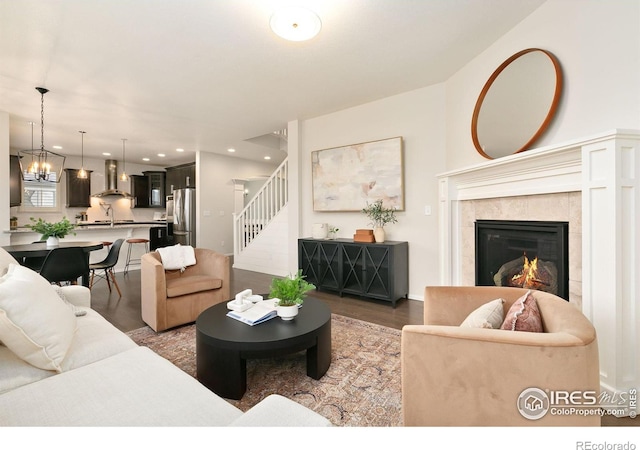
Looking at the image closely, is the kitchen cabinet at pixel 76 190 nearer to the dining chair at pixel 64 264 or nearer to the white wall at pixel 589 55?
the dining chair at pixel 64 264

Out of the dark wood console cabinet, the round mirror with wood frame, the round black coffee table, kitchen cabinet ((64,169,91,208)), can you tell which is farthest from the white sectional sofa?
kitchen cabinet ((64,169,91,208))

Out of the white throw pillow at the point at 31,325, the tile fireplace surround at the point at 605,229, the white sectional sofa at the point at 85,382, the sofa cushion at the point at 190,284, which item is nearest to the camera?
the white sectional sofa at the point at 85,382

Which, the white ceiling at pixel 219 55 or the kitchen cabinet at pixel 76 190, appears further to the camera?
the kitchen cabinet at pixel 76 190

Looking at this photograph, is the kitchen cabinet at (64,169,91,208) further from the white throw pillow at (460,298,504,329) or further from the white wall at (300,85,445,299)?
the white throw pillow at (460,298,504,329)

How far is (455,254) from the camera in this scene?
3043 mm

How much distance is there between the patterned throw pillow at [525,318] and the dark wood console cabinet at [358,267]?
7.17ft

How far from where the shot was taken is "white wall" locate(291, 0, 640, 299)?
1729 mm

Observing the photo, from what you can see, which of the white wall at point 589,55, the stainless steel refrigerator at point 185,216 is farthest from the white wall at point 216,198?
the white wall at point 589,55

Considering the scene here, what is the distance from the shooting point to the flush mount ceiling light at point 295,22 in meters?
2.06

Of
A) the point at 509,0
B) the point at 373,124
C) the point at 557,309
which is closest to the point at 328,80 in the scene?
the point at 373,124

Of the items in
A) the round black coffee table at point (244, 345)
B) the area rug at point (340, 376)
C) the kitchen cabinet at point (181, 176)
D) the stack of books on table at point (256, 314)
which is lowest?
the area rug at point (340, 376)

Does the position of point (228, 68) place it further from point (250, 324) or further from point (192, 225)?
point (192, 225)

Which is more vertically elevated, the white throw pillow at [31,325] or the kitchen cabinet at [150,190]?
the kitchen cabinet at [150,190]

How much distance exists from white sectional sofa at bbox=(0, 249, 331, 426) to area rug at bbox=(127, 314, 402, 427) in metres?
0.72
